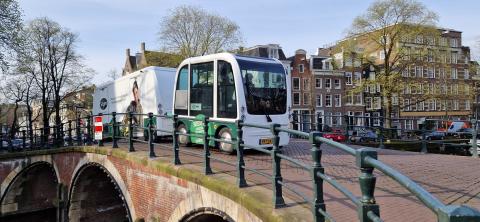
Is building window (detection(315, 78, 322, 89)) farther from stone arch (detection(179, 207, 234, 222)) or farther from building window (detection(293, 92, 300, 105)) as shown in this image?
stone arch (detection(179, 207, 234, 222))

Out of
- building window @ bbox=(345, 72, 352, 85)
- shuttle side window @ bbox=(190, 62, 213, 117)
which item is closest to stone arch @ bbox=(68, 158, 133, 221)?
shuttle side window @ bbox=(190, 62, 213, 117)

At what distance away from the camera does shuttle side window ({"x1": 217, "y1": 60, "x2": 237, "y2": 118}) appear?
353 inches

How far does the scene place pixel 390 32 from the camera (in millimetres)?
32500

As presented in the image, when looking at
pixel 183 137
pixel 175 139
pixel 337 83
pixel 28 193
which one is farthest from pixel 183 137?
pixel 337 83

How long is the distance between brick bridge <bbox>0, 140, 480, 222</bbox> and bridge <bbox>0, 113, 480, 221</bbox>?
0.05ft

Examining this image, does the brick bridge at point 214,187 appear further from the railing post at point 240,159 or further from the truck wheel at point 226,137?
the truck wheel at point 226,137

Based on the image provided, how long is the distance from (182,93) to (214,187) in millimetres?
4640

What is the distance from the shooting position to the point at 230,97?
355 inches

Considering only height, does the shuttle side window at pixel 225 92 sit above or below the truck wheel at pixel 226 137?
above

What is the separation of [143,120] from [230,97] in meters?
5.06

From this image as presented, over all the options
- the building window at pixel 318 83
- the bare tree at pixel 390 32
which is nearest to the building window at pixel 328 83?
the building window at pixel 318 83

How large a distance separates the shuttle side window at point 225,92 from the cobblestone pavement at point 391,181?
0.91 m

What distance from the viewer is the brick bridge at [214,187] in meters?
4.74

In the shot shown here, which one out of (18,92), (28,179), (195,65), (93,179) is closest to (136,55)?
(18,92)
